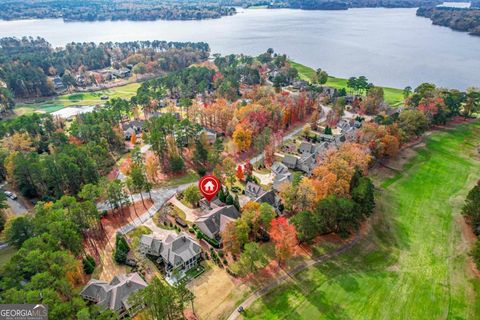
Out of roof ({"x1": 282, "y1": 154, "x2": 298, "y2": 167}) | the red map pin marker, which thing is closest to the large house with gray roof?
the red map pin marker

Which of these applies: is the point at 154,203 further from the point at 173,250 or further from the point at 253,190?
the point at 253,190

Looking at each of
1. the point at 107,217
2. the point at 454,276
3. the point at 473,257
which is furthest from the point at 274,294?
the point at 107,217

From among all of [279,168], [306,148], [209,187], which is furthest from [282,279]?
[306,148]

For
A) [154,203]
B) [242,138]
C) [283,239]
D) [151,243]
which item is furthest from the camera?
[242,138]

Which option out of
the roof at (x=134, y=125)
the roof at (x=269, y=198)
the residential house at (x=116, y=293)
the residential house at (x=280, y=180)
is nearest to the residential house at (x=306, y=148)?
the residential house at (x=280, y=180)

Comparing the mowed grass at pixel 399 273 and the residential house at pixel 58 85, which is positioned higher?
the mowed grass at pixel 399 273

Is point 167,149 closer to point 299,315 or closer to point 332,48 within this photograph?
point 299,315

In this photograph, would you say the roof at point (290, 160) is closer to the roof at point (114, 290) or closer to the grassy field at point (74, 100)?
the roof at point (114, 290)
